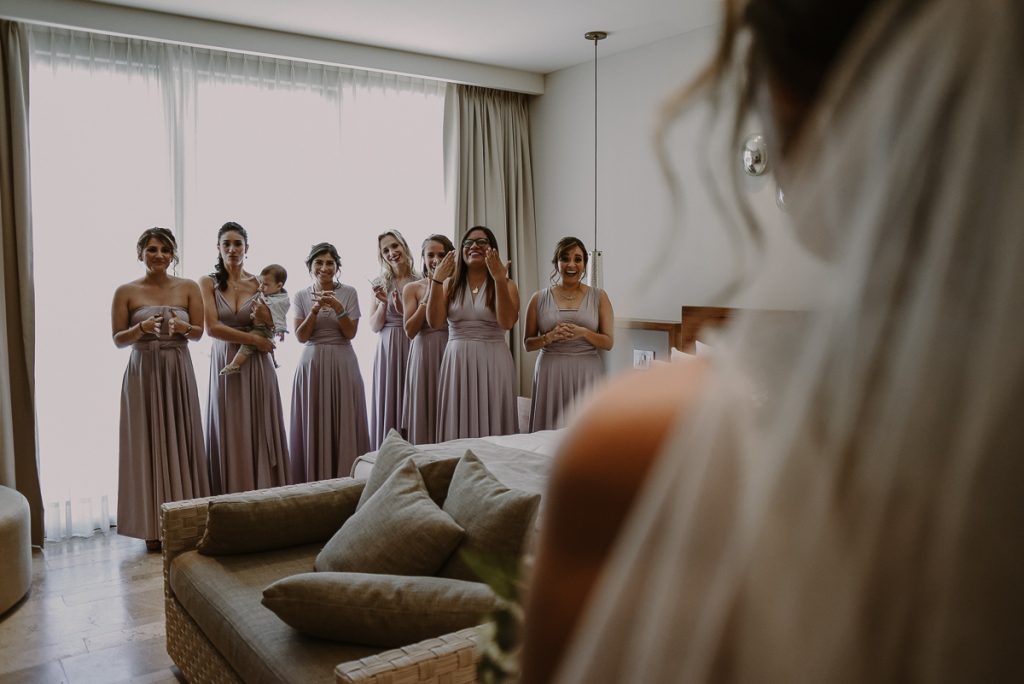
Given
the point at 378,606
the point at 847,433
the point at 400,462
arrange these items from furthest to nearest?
the point at 400,462 → the point at 378,606 → the point at 847,433

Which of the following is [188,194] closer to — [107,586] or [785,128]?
[107,586]

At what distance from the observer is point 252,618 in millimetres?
2086

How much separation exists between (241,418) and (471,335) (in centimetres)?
136

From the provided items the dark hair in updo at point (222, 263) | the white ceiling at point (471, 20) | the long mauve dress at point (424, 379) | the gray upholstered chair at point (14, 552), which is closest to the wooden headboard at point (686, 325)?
the long mauve dress at point (424, 379)

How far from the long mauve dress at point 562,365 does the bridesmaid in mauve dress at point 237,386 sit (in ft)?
4.88

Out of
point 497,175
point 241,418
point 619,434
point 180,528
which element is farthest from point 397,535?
point 497,175

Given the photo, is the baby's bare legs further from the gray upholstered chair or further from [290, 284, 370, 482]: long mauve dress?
the gray upholstered chair

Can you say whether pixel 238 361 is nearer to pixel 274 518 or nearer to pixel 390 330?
pixel 390 330

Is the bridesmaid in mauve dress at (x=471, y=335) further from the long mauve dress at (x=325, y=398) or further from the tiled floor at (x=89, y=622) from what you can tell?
the tiled floor at (x=89, y=622)

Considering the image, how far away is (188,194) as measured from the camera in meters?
4.73

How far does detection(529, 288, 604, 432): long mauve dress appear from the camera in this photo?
460 centimetres

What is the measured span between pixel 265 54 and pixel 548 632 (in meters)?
5.01

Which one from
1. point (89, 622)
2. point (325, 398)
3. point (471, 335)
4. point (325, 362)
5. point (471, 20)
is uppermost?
point (471, 20)

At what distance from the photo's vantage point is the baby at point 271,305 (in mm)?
4426
